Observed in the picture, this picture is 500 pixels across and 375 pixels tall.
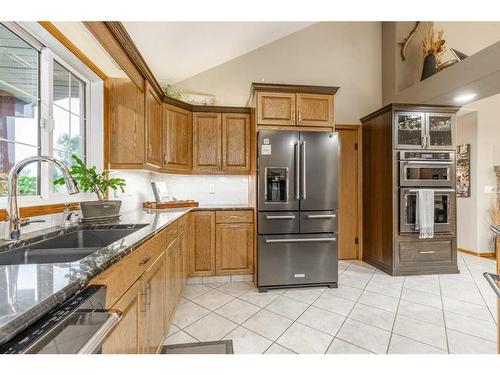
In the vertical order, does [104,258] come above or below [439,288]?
above

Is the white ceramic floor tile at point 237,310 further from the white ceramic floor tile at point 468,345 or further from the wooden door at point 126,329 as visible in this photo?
the white ceramic floor tile at point 468,345

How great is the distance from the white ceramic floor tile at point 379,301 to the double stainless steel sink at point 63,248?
88.8 inches

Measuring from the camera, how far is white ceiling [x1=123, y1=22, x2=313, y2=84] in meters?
2.43

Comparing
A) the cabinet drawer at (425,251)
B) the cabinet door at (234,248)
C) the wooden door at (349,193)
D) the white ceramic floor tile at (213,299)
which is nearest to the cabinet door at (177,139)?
the cabinet door at (234,248)

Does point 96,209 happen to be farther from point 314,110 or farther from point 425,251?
point 425,251

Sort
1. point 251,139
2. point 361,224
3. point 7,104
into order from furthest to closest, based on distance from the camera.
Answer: point 361,224 < point 251,139 < point 7,104

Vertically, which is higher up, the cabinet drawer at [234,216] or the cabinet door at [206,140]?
the cabinet door at [206,140]

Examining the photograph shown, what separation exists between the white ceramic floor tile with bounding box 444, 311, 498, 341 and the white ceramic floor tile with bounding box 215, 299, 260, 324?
1.65m

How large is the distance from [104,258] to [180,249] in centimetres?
142

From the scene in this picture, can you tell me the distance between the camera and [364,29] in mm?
3877

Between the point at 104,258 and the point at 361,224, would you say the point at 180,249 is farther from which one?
the point at 361,224

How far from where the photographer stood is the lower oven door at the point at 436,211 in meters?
3.09
